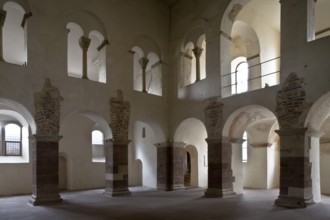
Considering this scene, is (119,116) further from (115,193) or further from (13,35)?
(13,35)

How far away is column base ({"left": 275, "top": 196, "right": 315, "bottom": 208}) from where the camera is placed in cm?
864

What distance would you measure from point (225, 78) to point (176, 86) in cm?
285

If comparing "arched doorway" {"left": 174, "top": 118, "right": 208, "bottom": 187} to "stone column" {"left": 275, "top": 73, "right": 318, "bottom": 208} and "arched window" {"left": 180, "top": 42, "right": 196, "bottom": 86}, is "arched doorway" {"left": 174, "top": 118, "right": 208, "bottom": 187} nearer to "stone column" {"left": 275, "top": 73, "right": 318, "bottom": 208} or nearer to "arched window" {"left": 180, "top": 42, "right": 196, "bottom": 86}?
"arched window" {"left": 180, "top": 42, "right": 196, "bottom": 86}

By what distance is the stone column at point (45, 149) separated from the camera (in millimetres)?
10039

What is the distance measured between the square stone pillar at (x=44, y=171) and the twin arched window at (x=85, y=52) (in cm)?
294

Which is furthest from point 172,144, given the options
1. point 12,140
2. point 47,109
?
point 12,140

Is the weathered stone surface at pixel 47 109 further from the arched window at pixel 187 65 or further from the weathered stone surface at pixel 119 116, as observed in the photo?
the arched window at pixel 187 65

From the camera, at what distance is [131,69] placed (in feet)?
42.6

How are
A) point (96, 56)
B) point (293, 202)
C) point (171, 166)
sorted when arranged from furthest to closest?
point (96, 56) < point (171, 166) < point (293, 202)

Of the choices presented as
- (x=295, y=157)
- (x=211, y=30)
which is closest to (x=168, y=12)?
(x=211, y=30)

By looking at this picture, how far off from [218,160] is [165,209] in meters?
3.16

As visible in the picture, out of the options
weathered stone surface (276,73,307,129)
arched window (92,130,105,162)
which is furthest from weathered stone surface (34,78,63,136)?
weathered stone surface (276,73,307,129)

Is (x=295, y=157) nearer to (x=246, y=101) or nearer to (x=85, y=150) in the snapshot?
(x=246, y=101)

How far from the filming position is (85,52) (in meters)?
11.9
